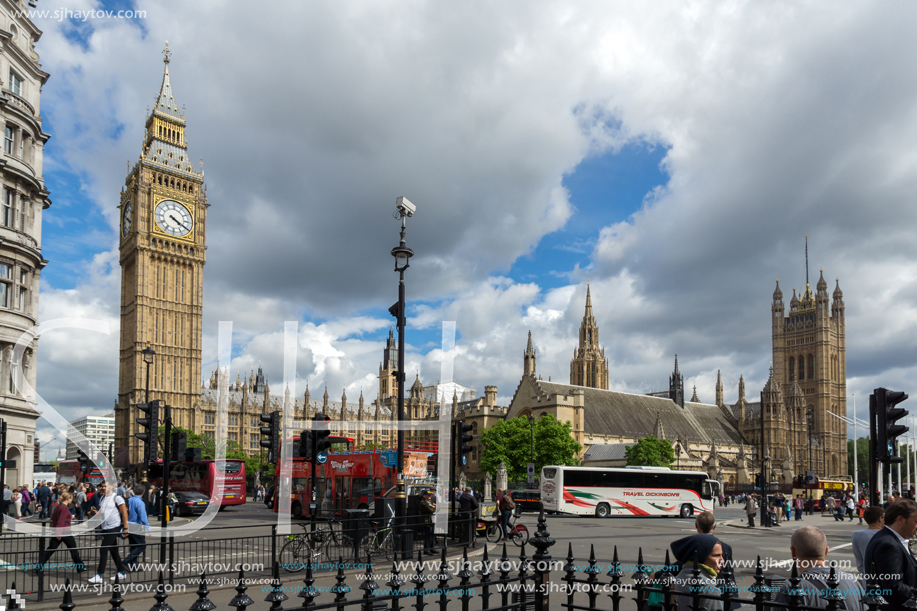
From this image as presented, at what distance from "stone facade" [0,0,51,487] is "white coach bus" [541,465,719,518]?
2617 centimetres

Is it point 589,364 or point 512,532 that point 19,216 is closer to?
point 512,532

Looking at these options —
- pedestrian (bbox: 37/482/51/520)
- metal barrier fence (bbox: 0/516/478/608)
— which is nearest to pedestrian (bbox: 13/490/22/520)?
pedestrian (bbox: 37/482/51/520)

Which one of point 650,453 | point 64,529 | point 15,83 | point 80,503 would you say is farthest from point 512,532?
point 650,453

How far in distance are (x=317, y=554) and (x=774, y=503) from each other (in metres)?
39.3

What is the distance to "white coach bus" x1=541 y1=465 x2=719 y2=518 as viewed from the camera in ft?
129

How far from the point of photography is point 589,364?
99.4 m

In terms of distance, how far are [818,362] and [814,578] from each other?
435 ft

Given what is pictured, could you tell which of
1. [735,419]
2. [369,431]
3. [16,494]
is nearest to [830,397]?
[735,419]

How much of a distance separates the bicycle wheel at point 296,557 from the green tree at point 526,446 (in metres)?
53.0

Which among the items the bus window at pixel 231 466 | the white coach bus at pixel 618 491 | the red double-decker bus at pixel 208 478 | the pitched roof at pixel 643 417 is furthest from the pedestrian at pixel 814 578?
the pitched roof at pixel 643 417

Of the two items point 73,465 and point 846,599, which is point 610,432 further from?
point 846,599

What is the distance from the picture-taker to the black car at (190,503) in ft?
108

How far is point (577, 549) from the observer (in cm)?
1947

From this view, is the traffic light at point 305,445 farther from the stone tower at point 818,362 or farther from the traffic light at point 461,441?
the stone tower at point 818,362
